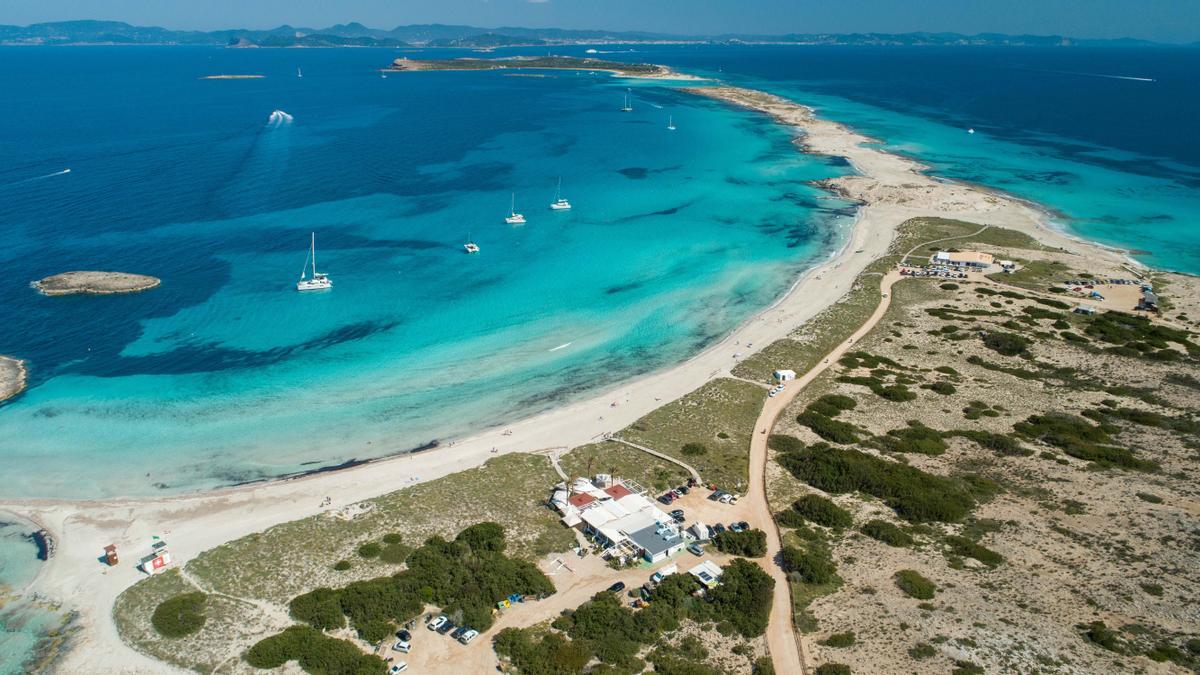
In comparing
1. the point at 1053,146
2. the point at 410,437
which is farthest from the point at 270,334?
Result: the point at 1053,146

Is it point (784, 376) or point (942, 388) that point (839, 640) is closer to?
point (784, 376)

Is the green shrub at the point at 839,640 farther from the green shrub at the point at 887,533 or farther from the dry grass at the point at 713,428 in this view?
the dry grass at the point at 713,428

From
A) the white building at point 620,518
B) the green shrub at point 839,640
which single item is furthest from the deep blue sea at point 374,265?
the green shrub at point 839,640

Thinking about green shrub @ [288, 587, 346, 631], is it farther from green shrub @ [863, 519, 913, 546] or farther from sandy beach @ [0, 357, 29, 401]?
sandy beach @ [0, 357, 29, 401]

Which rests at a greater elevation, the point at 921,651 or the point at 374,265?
the point at 374,265

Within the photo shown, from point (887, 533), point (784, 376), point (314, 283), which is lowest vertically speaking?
point (887, 533)

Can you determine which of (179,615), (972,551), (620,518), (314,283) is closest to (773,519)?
(620,518)

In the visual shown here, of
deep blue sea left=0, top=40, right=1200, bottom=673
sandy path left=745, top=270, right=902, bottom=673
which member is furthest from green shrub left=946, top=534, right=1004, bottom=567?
deep blue sea left=0, top=40, right=1200, bottom=673
